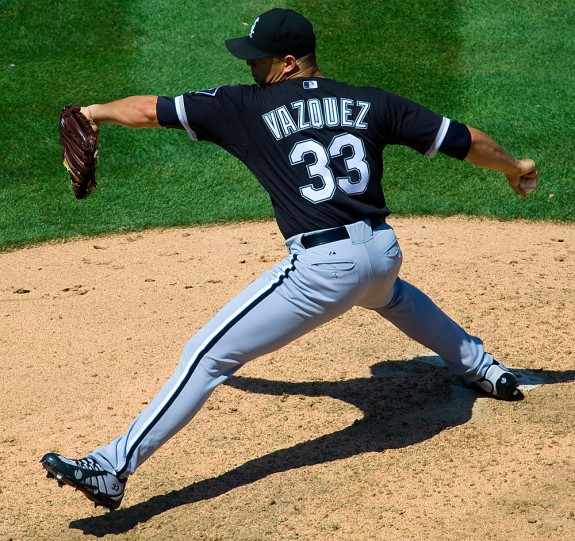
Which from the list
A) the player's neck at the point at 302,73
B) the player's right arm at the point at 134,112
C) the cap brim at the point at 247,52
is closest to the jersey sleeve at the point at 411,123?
the player's neck at the point at 302,73

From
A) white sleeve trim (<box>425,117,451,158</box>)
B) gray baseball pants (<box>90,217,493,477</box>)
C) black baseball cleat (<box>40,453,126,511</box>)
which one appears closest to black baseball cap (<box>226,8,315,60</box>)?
white sleeve trim (<box>425,117,451,158</box>)

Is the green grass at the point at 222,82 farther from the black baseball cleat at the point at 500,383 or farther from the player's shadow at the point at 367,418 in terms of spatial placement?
the black baseball cleat at the point at 500,383

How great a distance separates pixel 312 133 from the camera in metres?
3.53

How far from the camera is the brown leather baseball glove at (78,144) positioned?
378cm

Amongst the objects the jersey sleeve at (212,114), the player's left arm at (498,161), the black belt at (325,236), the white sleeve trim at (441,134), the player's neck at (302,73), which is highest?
the player's neck at (302,73)

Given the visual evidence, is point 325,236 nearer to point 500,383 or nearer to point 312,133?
point 312,133

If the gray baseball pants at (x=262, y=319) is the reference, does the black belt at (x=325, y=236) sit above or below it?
above

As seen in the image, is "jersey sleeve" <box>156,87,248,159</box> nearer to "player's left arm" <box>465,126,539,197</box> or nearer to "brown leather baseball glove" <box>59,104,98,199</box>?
"brown leather baseball glove" <box>59,104,98,199</box>

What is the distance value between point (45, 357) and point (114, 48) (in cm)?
498

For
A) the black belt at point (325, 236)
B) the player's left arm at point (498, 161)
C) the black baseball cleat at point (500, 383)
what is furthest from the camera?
the black baseball cleat at point (500, 383)

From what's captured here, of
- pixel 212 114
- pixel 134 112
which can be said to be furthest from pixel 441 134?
pixel 134 112

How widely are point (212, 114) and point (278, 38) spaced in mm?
385

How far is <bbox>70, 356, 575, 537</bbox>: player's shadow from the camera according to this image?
12.4 feet

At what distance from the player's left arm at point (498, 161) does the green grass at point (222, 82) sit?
295 centimetres
